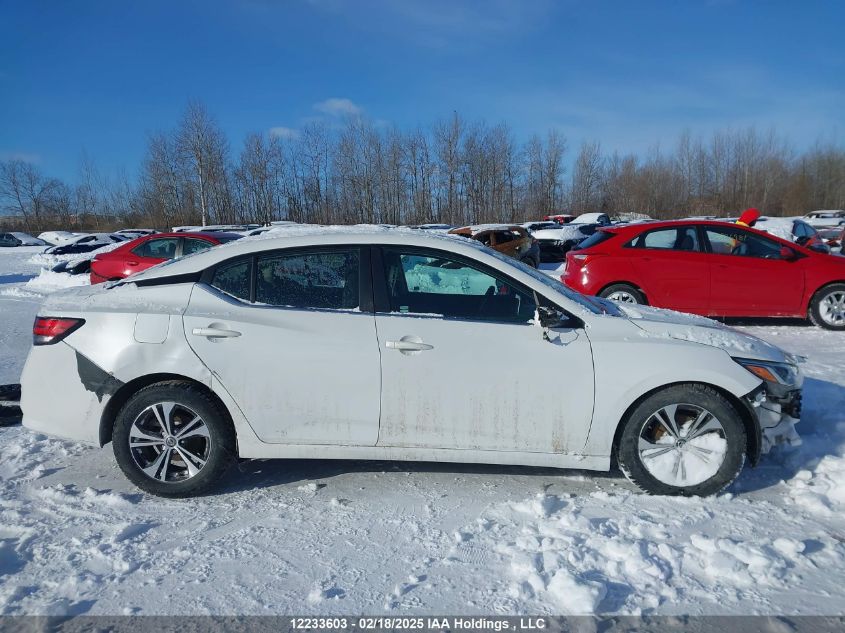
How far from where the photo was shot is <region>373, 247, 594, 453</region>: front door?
11.0 ft

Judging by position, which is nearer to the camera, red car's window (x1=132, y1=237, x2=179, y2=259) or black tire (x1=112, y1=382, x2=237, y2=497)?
black tire (x1=112, y1=382, x2=237, y2=497)

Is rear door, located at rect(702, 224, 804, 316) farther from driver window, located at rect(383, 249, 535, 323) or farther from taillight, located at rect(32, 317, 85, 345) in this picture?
taillight, located at rect(32, 317, 85, 345)

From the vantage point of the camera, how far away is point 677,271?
8.29 metres

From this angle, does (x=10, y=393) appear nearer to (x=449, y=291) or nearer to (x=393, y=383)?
(x=393, y=383)

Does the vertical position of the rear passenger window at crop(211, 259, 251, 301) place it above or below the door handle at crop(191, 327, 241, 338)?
above

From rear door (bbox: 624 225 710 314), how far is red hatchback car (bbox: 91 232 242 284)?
25.2 feet

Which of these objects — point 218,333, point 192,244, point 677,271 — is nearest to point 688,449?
point 218,333

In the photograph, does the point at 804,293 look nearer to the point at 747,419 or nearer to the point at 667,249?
the point at 667,249

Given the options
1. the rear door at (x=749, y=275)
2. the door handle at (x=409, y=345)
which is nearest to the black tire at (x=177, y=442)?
the door handle at (x=409, y=345)

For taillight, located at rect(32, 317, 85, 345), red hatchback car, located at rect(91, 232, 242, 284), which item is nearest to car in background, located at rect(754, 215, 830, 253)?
red hatchback car, located at rect(91, 232, 242, 284)

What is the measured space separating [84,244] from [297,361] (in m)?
30.3

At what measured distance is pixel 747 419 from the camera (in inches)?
137

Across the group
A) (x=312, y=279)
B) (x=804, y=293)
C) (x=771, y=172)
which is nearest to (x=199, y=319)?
(x=312, y=279)

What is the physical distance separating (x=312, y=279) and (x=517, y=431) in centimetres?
159
